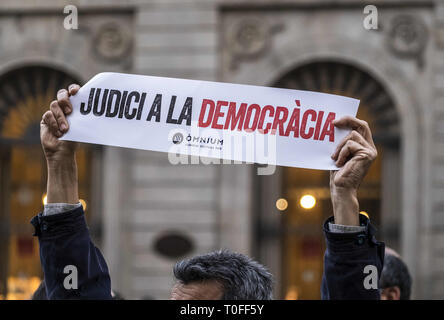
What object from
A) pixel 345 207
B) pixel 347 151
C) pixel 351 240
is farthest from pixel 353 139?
pixel 351 240

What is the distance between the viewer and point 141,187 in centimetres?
1488

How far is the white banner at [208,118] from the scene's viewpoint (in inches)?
134

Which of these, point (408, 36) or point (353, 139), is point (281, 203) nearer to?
point (408, 36)

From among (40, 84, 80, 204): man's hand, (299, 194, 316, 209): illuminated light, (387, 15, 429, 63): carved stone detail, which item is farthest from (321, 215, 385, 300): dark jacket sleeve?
(299, 194, 316, 209): illuminated light

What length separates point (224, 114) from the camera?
3500mm

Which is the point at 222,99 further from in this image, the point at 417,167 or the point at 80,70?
the point at 80,70

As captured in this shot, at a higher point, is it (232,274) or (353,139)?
(353,139)

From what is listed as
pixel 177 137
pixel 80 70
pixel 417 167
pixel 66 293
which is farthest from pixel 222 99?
pixel 80 70

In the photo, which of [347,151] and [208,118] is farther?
[208,118]

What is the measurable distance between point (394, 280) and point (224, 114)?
171 cm

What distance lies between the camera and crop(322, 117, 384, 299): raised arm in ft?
9.77

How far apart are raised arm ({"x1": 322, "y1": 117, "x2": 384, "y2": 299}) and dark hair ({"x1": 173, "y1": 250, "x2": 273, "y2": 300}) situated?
262 mm

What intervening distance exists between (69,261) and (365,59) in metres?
12.0

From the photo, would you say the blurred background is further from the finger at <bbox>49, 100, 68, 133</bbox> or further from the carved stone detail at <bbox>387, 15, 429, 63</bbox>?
the finger at <bbox>49, 100, 68, 133</bbox>
